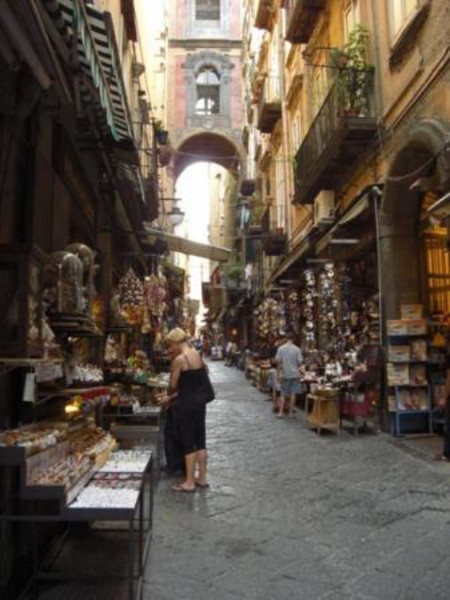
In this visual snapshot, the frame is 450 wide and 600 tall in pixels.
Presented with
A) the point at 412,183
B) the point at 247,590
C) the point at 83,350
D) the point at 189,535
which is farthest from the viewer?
the point at 412,183

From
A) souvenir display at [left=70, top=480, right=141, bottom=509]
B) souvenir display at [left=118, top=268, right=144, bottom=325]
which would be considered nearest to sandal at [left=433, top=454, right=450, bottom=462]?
souvenir display at [left=70, top=480, right=141, bottom=509]

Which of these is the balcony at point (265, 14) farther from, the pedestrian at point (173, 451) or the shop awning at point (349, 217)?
the pedestrian at point (173, 451)

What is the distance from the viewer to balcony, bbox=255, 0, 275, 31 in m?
24.0

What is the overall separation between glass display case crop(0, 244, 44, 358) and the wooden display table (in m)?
7.38

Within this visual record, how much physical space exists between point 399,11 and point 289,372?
677 centimetres

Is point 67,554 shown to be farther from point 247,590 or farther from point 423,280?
point 423,280

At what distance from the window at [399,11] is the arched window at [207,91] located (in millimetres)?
29767

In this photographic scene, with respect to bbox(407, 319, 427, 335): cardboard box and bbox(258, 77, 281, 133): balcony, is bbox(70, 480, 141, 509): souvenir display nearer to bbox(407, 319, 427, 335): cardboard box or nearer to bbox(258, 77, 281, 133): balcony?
bbox(407, 319, 427, 335): cardboard box

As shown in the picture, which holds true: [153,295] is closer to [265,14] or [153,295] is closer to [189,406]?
[189,406]

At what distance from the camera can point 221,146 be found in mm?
41531

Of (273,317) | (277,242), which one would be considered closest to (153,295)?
(277,242)

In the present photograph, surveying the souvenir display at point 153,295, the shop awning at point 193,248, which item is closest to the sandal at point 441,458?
the souvenir display at point 153,295

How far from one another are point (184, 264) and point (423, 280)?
64218mm

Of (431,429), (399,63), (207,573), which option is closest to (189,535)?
(207,573)
